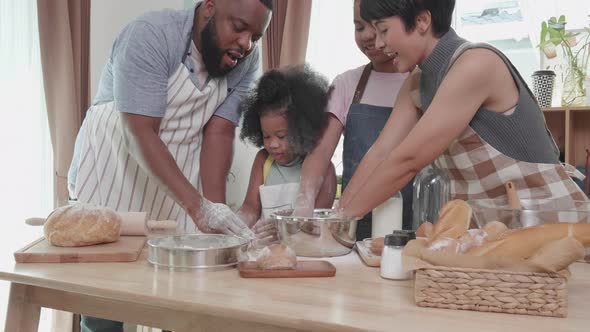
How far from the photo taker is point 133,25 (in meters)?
1.88

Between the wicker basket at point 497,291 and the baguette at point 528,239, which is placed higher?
the baguette at point 528,239

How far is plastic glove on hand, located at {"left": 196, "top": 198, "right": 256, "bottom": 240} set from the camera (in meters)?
1.58

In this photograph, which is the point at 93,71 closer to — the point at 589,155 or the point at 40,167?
the point at 40,167

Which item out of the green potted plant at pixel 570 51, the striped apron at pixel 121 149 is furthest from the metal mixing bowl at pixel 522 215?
the green potted plant at pixel 570 51

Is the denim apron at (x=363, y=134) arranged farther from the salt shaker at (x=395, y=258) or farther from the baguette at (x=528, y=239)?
the baguette at (x=528, y=239)

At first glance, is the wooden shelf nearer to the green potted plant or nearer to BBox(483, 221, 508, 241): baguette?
the green potted plant

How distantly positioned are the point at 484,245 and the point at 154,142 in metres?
1.12

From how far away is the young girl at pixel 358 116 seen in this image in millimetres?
1919

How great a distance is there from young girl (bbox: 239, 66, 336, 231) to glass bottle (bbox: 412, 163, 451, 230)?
40cm

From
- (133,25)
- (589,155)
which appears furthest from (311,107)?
(589,155)

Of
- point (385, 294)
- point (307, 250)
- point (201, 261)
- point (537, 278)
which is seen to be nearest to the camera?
point (537, 278)

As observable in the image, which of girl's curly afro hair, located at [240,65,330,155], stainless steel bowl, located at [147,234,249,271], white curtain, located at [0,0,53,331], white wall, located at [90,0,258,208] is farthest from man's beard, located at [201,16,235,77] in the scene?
white curtain, located at [0,0,53,331]

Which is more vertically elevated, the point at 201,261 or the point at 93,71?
the point at 93,71

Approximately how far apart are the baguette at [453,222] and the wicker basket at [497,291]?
14 cm
